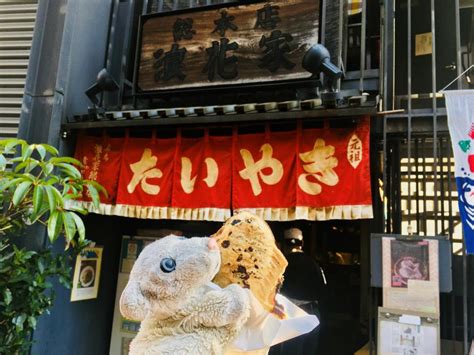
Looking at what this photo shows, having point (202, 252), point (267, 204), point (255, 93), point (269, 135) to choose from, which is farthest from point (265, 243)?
point (255, 93)

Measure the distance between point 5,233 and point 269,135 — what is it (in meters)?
3.75

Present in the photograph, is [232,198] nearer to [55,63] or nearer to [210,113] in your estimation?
[210,113]

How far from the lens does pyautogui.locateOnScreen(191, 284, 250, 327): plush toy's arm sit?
2037 mm

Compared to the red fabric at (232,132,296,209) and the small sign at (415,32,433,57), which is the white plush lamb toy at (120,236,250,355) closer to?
the red fabric at (232,132,296,209)

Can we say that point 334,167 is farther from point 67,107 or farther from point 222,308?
point 67,107

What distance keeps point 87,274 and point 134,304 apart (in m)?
4.97

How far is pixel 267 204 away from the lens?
5.05 metres

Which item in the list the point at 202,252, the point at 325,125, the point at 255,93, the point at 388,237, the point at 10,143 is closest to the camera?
the point at 202,252

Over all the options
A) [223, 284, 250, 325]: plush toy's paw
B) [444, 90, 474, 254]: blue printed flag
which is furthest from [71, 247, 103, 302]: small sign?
[444, 90, 474, 254]: blue printed flag

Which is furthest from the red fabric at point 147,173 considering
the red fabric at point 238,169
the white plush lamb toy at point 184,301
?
the white plush lamb toy at point 184,301

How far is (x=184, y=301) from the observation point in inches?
81.1

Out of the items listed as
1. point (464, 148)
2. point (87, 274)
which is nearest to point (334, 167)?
point (464, 148)

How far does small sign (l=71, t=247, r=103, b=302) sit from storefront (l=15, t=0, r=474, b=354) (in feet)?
0.47

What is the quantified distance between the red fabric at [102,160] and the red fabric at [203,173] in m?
1.03
